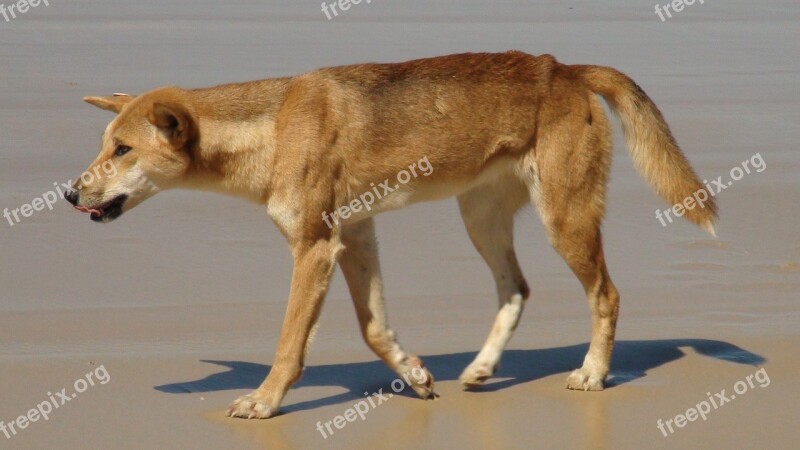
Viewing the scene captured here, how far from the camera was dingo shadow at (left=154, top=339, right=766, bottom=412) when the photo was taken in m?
7.19

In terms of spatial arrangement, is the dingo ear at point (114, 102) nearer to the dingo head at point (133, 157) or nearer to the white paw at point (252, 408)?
the dingo head at point (133, 157)

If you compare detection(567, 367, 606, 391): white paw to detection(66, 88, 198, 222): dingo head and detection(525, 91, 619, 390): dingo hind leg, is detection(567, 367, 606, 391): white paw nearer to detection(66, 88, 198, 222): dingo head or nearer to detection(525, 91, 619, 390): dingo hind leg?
detection(525, 91, 619, 390): dingo hind leg

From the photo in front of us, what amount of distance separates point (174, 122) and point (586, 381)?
99.3 inches

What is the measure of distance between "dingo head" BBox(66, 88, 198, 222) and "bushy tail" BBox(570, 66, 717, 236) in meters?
2.23

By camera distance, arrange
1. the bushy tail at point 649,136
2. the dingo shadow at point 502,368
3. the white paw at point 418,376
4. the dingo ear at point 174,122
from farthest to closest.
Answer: the bushy tail at point 649,136
the dingo shadow at point 502,368
the white paw at point 418,376
the dingo ear at point 174,122

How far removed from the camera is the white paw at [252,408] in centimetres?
664

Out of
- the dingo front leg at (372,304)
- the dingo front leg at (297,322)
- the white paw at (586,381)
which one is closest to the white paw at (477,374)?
the dingo front leg at (372,304)

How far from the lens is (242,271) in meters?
9.20

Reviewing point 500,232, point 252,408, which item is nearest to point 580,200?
point 500,232

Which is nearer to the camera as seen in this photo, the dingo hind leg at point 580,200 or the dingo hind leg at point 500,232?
the dingo hind leg at point 580,200

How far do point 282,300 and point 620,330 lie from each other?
6.92ft

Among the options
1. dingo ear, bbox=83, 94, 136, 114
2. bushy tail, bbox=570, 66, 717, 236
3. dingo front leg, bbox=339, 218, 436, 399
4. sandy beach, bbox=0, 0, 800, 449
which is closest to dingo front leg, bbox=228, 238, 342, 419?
sandy beach, bbox=0, 0, 800, 449

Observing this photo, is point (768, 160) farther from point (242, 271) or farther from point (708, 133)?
point (242, 271)

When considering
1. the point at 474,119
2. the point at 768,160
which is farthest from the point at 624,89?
the point at 768,160
